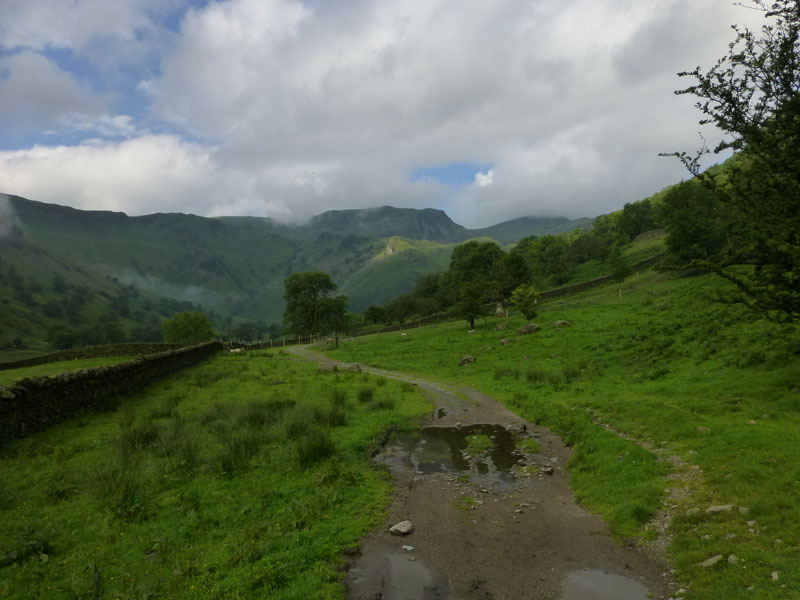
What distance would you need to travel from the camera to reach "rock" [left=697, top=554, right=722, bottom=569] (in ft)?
23.1

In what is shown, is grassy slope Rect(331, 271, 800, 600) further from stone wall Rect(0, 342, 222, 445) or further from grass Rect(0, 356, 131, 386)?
grass Rect(0, 356, 131, 386)

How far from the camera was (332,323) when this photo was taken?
7950cm

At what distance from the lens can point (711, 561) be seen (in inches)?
279

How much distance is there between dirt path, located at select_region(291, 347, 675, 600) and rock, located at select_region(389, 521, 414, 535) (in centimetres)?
13

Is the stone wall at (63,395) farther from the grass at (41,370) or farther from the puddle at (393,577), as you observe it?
the puddle at (393,577)

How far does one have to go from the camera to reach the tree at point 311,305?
280ft

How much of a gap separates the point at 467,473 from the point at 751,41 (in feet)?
50.9

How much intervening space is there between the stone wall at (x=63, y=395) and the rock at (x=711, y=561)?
19.5 m

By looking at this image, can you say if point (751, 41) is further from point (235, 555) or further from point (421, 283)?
point (421, 283)

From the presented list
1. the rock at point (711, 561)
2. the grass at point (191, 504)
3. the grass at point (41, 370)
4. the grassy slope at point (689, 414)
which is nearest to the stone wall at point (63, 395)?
the grass at point (191, 504)

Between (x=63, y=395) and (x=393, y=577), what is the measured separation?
17.6 m

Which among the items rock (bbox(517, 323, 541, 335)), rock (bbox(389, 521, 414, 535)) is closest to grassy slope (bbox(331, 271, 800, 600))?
rock (bbox(389, 521, 414, 535))

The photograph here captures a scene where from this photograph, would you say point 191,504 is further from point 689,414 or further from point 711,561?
point 689,414

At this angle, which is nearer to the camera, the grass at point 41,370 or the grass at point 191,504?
the grass at point 191,504
